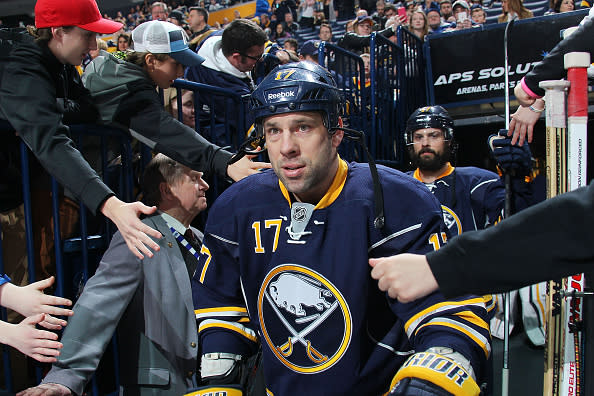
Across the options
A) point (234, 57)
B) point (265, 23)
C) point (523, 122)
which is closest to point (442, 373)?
point (523, 122)

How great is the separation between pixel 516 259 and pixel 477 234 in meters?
0.11

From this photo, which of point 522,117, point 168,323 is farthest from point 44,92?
point 522,117

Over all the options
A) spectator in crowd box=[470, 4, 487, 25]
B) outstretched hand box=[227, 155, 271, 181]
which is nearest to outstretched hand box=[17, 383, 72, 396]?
outstretched hand box=[227, 155, 271, 181]

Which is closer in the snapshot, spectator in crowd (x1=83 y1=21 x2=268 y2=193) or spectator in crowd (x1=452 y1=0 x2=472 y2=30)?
spectator in crowd (x1=83 y1=21 x2=268 y2=193)

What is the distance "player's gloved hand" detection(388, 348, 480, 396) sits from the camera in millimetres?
1652

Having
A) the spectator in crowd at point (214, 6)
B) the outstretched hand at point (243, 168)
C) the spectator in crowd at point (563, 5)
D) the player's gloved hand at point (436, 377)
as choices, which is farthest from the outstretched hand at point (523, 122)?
the spectator in crowd at point (214, 6)

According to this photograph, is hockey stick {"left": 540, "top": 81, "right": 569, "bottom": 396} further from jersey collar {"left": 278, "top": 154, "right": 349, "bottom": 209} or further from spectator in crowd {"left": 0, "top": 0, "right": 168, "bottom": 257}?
spectator in crowd {"left": 0, "top": 0, "right": 168, "bottom": 257}

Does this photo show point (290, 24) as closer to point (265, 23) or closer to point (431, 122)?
point (265, 23)

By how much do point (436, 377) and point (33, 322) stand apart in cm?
150

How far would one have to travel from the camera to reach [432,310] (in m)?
1.91

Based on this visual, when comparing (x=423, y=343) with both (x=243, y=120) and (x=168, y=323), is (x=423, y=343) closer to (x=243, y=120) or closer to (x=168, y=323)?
(x=168, y=323)

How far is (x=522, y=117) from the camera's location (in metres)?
2.94

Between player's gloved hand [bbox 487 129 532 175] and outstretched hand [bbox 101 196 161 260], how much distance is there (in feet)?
8.41

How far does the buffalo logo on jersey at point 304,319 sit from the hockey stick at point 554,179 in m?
1.03
